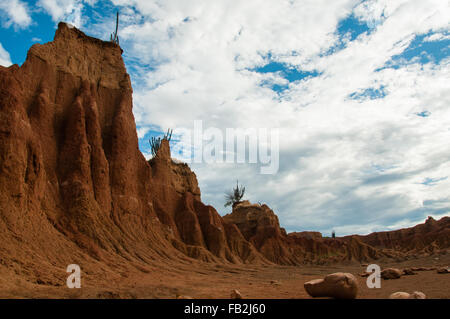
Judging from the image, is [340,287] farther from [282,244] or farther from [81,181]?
[282,244]

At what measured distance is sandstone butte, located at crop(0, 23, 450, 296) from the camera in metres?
17.1

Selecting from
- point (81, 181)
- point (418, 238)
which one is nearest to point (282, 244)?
point (418, 238)

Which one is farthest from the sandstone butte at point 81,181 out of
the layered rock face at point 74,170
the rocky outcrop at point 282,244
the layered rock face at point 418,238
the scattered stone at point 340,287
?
the layered rock face at point 418,238

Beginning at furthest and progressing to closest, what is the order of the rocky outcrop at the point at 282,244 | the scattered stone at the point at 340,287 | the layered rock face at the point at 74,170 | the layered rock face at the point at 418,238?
the layered rock face at the point at 418,238
the rocky outcrop at the point at 282,244
the layered rock face at the point at 74,170
the scattered stone at the point at 340,287

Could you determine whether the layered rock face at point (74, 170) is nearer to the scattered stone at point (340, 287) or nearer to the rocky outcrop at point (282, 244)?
the scattered stone at point (340, 287)

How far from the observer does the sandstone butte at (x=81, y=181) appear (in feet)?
56.0

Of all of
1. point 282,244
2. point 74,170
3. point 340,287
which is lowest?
point 282,244

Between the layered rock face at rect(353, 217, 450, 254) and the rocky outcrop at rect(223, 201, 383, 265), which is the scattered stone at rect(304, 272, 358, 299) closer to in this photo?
the rocky outcrop at rect(223, 201, 383, 265)

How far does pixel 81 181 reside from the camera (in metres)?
23.8

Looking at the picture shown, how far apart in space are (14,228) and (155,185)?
24.7m

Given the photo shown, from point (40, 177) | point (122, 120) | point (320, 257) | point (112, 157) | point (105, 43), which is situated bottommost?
point (320, 257)
